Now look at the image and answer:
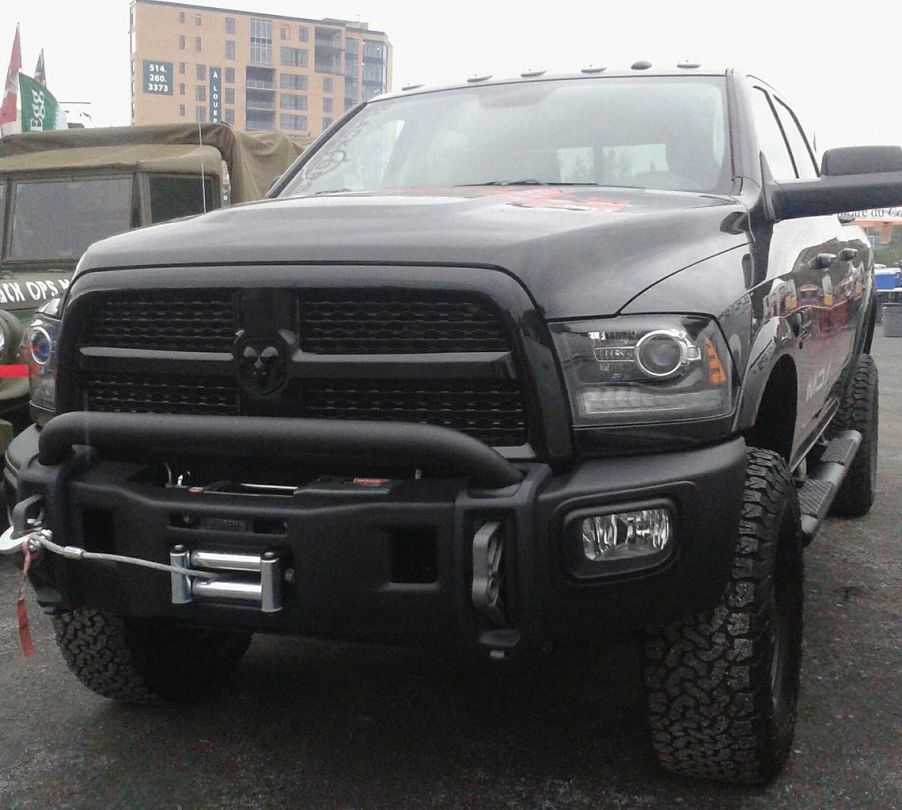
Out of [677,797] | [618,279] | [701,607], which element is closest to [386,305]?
[618,279]

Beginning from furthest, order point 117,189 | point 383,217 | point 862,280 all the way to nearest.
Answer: point 117,189 → point 862,280 → point 383,217

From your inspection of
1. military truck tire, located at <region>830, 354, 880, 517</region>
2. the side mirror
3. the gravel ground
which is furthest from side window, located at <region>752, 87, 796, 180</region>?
the gravel ground

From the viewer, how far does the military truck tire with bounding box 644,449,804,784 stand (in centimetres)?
259

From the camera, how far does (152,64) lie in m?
116

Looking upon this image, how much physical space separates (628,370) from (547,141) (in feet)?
4.77

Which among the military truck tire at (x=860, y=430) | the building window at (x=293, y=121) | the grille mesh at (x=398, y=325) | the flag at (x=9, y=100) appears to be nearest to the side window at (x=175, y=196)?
the military truck tire at (x=860, y=430)

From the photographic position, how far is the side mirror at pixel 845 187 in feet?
10.2

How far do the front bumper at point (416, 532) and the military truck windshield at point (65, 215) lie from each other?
413 cm

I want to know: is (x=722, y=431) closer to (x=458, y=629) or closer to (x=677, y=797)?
(x=458, y=629)

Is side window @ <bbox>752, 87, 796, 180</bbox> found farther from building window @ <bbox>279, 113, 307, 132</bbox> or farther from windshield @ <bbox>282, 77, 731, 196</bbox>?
building window @ <bbox>279, 113, 307, 132</bbox>

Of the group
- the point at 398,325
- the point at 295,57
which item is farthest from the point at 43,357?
the point at 295,57

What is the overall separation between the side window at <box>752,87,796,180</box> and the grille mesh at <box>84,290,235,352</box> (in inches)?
75.3

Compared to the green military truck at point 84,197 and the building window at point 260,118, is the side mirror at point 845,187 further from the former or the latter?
the building window at point 260,118

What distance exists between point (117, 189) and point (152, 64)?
386ft
